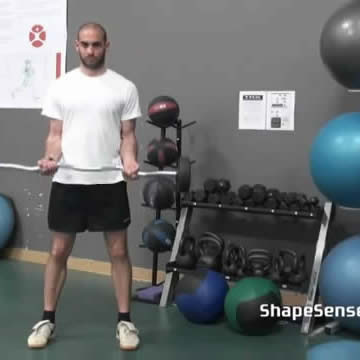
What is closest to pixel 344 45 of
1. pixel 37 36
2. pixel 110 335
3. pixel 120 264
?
pixel 120 264

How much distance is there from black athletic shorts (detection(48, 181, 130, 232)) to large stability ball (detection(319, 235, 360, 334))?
1030 mm

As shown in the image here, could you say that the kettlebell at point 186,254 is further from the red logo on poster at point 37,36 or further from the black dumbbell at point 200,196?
the red logo on poster at point 37,36

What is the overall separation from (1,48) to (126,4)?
4.07ft

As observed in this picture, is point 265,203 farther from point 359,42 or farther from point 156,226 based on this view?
point 359,42

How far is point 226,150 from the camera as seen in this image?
409 cm

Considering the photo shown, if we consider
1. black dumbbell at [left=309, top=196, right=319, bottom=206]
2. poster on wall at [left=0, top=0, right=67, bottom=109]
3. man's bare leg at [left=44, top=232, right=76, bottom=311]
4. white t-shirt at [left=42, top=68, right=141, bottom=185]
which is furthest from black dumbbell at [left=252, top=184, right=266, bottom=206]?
poster on wall at [left=0, top=0, right=67, bottom=109]

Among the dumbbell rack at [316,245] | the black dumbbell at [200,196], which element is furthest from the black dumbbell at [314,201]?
the black dumbbell at [200,196]

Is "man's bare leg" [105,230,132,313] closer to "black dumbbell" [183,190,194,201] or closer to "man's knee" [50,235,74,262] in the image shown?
"man's knee" [50,235,74,262]

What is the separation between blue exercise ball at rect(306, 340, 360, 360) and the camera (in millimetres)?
2924

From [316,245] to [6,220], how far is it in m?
2.52

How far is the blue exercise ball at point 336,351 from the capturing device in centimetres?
292

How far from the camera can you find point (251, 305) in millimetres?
3193

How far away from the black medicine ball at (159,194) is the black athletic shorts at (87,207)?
2.47ft

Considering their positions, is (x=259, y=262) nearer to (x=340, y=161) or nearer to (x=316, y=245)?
(x=316, y=245)
